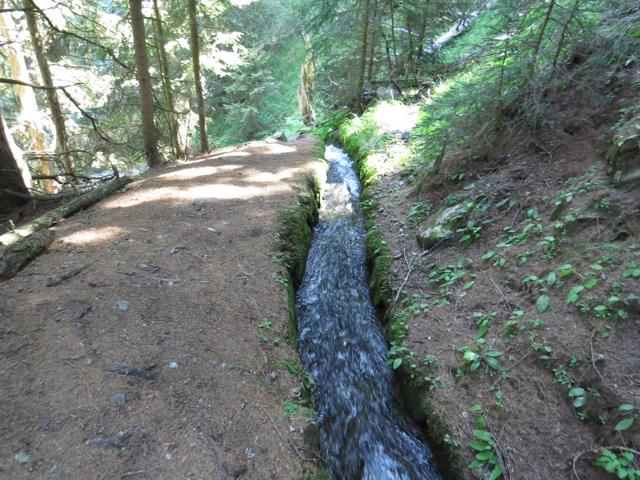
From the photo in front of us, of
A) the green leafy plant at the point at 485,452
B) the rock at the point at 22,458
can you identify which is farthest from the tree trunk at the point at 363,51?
the rock at the point at 22,458

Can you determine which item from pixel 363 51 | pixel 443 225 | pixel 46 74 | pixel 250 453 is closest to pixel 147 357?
pixel 250 453

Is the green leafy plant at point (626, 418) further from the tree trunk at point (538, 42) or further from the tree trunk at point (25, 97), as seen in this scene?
the tree trunk at point (25, 97)

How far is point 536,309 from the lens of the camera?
3877 millimetres

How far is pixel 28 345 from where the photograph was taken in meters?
3.59

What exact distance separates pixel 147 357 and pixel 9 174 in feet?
17.7

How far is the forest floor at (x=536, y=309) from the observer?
10.0 feet

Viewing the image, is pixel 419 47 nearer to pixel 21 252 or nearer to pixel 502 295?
pixel 502 295

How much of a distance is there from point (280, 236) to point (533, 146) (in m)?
4.48

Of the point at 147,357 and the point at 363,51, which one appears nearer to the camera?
the point at 147,357

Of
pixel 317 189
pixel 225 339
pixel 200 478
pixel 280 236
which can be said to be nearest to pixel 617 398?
pixel 200 478

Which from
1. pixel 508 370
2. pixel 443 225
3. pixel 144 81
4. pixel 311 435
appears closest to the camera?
pixel 311 435

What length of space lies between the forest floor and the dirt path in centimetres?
180

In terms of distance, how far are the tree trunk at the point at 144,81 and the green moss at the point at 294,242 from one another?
496 cm

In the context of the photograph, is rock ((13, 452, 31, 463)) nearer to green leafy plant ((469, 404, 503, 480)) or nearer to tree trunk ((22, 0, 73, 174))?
green leafy plant ((469, 404, 503, 480))
